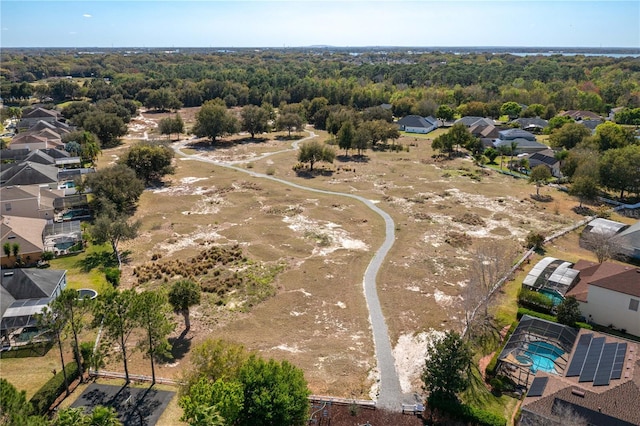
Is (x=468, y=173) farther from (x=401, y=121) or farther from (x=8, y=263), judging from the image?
(x=8, y=263)

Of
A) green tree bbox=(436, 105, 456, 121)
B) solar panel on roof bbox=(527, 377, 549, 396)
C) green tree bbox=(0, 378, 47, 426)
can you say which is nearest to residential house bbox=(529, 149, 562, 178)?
green tree bbox=(436, 105, 456, 121)

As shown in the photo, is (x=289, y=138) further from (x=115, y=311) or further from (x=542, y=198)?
(x=115, y=311)

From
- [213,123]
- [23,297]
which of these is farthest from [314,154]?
[23,297]

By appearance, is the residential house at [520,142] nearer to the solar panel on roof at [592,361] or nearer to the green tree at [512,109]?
the green tree at [512,109]

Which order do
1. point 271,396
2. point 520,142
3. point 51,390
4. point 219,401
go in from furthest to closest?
point 520,142, point 51,390, point 271,396, point 219,401

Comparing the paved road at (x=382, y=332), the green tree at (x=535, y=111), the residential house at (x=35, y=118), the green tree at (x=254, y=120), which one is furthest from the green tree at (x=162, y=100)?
the green tree at (x=535, y=111)

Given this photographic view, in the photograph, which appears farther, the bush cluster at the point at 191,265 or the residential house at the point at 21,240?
the residential house at the point at 21,240

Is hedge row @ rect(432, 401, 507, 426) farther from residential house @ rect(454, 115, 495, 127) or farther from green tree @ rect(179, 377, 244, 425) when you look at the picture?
residential house @ rect(454, 115, 495, 127)
